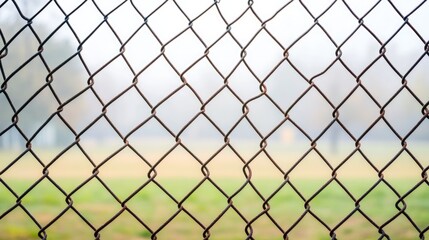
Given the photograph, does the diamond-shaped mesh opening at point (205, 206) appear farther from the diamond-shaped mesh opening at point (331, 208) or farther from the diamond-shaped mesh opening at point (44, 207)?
the diamond-shaped mesh opening at point (44, 207)

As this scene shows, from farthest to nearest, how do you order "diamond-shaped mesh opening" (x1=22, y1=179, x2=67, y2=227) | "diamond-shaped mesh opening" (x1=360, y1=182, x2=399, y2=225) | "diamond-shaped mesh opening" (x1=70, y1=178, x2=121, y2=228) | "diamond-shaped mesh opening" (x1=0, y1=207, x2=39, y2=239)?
"diamond-shaped mesh opening" (x1=360, y1=182, x2=399, y2=225), "diamond-shaped mesh opening" (x1=22, y1=179, x2=67, y2=227), "diamond-shaped mesh opening" (x1=70, y1=178, x2=121, y2=228), "diamond-shaped mesh opening" (x1=0, y1=207, x2=39, y2=239)

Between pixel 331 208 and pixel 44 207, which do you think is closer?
pixel 44 207

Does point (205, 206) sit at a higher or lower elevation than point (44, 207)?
lower

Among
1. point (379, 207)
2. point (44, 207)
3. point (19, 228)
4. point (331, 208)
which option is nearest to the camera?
point (19, 228)

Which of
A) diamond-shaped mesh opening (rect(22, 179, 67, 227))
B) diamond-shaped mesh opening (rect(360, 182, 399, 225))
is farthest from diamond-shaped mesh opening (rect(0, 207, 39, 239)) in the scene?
diamond-shaped mesh opening (rect(360, 182, 399, 225))

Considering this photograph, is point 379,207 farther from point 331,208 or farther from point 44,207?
point 44,207

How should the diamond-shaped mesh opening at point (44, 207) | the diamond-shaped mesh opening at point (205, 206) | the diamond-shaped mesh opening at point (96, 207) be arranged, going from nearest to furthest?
1. the diamond-shaped mesh opening at point (96, 207)
2. the diamond-shaped mesh opening at point (205, 206)
3. the diamond-shaped mesh opening at point (44, 207)

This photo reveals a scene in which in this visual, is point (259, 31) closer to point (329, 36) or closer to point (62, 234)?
point (329, 36)

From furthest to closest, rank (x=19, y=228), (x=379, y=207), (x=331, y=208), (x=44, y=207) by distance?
(x=331, y=208), (x=379, y=207), (x=44, y=207), (x=19, y=228)

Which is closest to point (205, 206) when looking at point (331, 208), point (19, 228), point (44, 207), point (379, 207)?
point (331, 208)

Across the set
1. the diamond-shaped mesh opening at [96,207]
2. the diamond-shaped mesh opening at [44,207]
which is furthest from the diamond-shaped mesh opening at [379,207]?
the diamond-shaped mesh opening at [44,207]

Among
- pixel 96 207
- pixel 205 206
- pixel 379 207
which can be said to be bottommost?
pixel 379 207

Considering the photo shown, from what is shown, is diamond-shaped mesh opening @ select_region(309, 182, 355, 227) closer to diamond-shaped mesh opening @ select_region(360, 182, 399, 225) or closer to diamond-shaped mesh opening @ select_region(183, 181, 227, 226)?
diamond-shaped mesh opening @ select_region(360, 182, 399, 225)

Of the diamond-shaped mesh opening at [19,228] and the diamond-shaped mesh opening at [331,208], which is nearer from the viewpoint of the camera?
the diamond-shaped mesh opening at [19,228]
